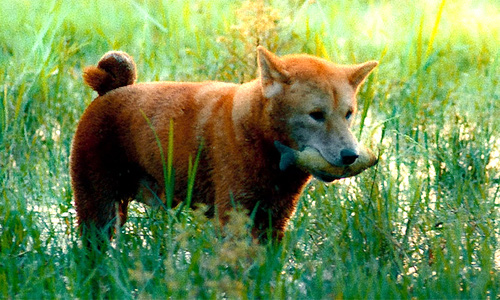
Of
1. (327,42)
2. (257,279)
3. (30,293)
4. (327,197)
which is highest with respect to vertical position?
(327,42)

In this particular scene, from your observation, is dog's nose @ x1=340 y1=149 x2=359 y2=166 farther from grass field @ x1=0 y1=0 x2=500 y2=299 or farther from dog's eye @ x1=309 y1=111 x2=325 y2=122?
grass field @ x1=0 y1=0 x2=500 y2=299

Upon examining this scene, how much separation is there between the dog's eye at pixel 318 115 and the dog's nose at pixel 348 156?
250 millimetres

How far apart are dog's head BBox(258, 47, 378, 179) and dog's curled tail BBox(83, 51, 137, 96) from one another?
1023 millimetres

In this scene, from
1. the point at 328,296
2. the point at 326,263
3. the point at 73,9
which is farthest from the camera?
the point at 73,9

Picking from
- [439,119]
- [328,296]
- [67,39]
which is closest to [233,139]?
[328,296]

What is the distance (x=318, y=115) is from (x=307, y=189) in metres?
1.02

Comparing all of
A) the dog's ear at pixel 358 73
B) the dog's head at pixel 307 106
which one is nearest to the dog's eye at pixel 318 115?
the dog's head at pixel 307 106

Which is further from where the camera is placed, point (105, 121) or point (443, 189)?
point (443, 189)

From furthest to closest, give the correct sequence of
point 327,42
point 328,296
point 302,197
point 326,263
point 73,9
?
point 73,9
point 327,42
point 302,197
point 326,263
point 328,296

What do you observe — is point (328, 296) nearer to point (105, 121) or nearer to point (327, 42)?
point (105, 121)

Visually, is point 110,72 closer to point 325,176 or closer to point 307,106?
point 307,106

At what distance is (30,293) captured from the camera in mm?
3816

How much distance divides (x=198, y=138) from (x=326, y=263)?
1016mm

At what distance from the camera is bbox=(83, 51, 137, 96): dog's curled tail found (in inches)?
195
